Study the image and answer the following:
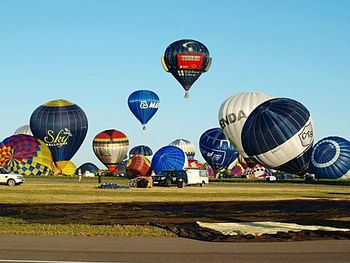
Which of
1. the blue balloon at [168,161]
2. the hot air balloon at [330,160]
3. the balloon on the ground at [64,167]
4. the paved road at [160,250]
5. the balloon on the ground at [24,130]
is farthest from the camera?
the balloon on the ground at [24,130]

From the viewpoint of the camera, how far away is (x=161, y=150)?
89.1 m

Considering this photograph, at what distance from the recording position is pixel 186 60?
292 ft

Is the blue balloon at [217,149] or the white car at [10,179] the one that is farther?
the blue balloon at [217,149]

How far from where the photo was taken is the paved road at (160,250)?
1457 centimetres

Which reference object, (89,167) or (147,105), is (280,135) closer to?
(147,105)

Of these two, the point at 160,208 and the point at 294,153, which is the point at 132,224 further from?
the point at 294,153

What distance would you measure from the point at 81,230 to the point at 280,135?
56521 mm

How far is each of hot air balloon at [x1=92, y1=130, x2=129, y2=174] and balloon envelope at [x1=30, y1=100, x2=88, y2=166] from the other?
8989mm

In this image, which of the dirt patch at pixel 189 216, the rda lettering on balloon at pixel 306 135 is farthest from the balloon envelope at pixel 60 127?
the dirt patch at pixel 189 216

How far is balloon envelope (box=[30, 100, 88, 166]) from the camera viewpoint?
4018 inches

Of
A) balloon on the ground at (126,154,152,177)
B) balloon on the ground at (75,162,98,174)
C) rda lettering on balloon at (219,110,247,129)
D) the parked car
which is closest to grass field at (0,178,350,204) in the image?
the parked car

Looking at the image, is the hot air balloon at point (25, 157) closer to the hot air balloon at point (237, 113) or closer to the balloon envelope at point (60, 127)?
the balloon envelope at point (60, 127)

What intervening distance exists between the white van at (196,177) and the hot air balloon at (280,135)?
9.41 m

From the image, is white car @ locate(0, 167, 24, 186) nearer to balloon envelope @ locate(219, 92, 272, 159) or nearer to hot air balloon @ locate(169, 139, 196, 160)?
A: balloon envelope @ locate(219, 92, 272, 159)
